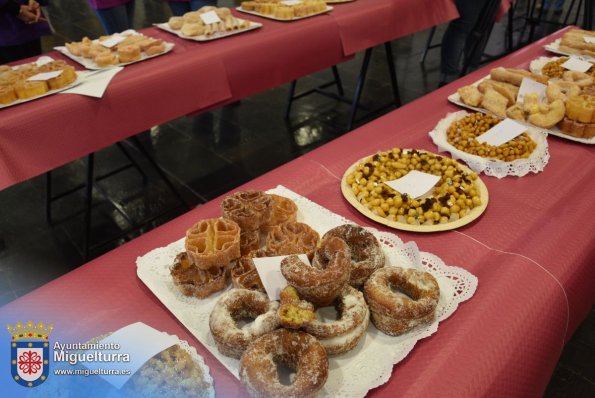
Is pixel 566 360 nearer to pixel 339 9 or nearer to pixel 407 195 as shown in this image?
pixel 407 195

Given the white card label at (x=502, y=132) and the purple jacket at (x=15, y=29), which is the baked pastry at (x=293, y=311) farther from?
the purple jacket at (x=15, y=29)

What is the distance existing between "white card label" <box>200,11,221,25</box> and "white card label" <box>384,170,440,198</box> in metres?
1.98

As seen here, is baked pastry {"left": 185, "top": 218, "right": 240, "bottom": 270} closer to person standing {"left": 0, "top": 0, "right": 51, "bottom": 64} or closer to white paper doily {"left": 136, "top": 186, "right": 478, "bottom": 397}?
white paper doily {"left": 136, "top": 186, "right": 478, "bottom": 397}

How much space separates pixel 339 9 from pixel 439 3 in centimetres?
117

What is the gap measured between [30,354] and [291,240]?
707 mm

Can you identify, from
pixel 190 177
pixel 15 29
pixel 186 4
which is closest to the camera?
pixel 15 29

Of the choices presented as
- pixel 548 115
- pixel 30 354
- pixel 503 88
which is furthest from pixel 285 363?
pixel 503 88

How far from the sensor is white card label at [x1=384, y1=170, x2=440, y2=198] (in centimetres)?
158

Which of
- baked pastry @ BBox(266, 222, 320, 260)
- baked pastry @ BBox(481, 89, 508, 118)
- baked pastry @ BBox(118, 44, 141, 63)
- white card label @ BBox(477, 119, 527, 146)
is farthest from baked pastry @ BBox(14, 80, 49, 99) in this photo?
baked pastry @ BBox(481, 89, 508, 118)

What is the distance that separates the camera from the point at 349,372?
102 centimetres

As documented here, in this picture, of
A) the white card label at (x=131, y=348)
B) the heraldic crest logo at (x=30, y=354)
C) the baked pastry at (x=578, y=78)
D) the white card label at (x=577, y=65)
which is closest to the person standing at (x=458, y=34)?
the white card label at (x=577, y=65)

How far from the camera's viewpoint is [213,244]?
1222 mm

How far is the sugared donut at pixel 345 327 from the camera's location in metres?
1.00

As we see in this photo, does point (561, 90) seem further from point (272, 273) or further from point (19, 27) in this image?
point (19, 27)
